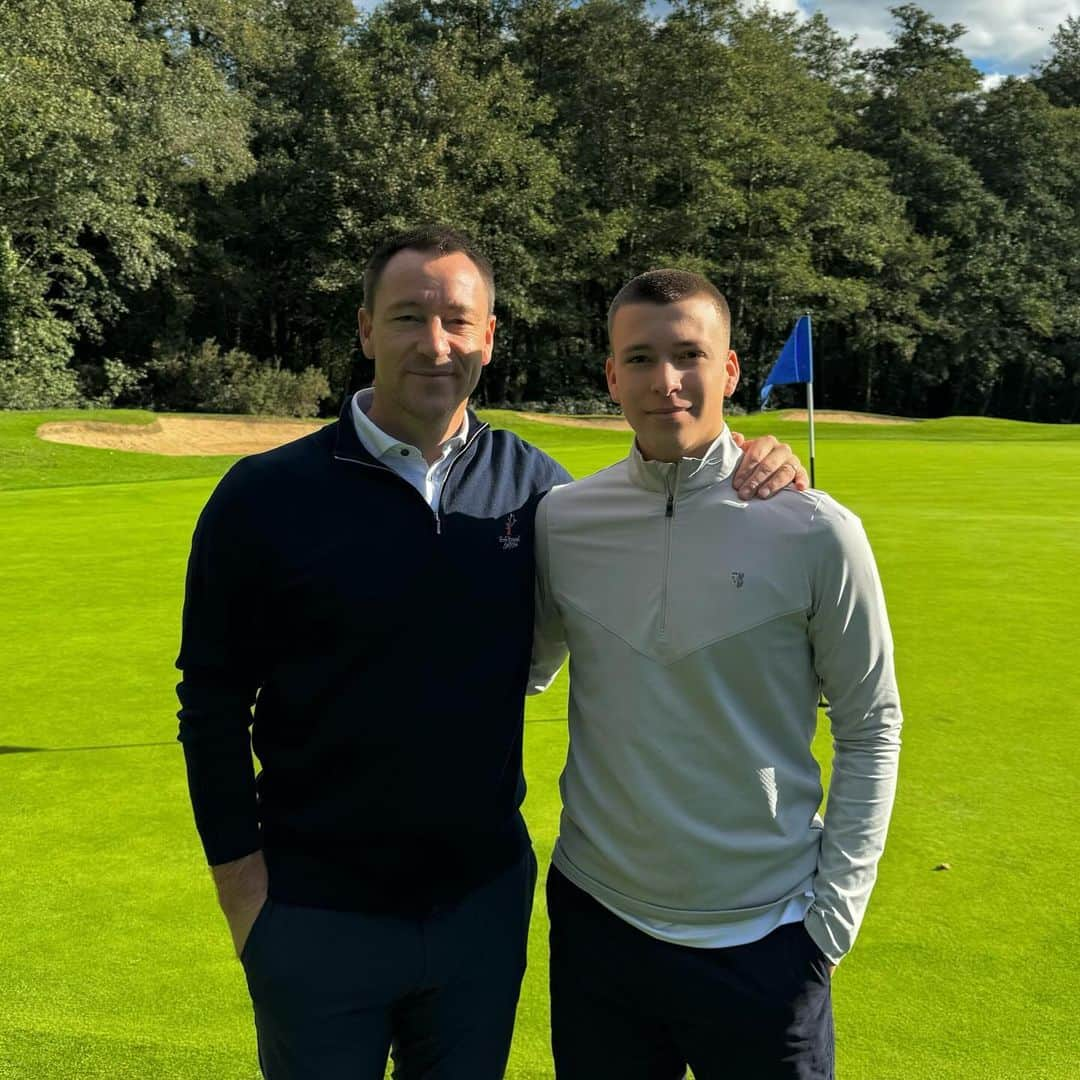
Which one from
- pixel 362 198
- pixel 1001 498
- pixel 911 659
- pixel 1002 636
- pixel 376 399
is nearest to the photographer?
pixel 376 399

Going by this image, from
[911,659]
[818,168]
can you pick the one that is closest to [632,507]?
[911,659]

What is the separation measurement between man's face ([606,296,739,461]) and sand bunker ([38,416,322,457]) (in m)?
16.0

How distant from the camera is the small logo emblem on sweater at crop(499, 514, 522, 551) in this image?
2.12m

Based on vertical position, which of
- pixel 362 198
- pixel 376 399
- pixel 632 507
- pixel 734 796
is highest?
pixel 362 198

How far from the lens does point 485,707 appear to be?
2.02 m

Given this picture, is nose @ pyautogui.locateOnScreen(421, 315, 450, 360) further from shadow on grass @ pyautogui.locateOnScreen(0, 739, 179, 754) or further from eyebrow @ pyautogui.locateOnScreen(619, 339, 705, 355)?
shadow on grass @ pyautogui.locateOnScreen(0, 739, 179, 754)

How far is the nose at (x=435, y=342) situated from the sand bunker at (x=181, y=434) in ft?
52.0

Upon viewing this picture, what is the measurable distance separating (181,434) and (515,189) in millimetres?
15494

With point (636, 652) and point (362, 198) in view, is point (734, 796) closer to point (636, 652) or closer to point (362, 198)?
point (636, 652)

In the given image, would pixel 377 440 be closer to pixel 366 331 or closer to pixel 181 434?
pixel 366 331

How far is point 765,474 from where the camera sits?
1.97m

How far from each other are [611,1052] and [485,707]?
0.70m

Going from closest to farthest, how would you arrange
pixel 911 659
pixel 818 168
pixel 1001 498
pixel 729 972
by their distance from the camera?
pixel 729 972
pixel 911 659
pixel 1001 498
pixel 818 168

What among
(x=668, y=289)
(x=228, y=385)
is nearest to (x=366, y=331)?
(x=668, y=289)
